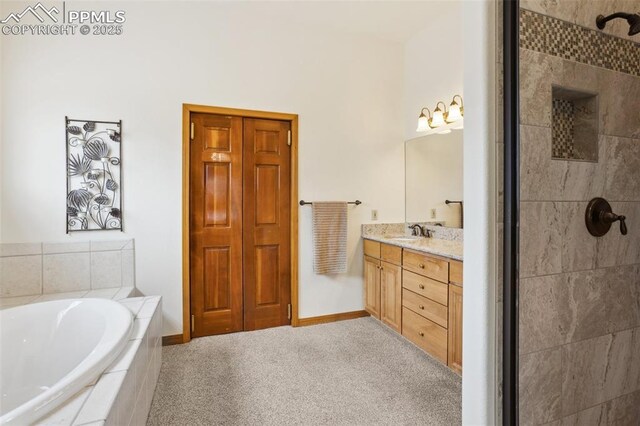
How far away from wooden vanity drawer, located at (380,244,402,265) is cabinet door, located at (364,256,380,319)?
14 centimetres

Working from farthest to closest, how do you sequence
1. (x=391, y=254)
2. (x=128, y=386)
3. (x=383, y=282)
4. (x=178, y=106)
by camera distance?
1. (x=383, y=282)
2. (x=391, y=254)
3. (x=178, y=106)
4. (x=128, y=386)

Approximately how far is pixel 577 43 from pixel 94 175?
9.73 ft

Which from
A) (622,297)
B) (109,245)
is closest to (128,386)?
(109,245)

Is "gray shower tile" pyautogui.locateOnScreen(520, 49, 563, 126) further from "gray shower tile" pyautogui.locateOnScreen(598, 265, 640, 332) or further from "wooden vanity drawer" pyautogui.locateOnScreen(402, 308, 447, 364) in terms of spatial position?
"wooden vanity drawer" pyautogui.locateOnScreen(402, 308, 447, 364)

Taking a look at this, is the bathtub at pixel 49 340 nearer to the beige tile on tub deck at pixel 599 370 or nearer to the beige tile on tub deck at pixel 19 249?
the beige tile on tub deck at pixel 19 249

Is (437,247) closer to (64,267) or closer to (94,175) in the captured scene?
(94,175)

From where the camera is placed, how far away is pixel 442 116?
9.05 feet

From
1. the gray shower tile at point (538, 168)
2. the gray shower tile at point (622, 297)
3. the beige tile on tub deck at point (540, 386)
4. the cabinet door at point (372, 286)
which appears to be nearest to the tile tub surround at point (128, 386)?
the beige tile on tub deck at point (540, 386)

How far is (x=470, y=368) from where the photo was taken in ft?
3.29

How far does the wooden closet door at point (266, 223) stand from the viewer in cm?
284

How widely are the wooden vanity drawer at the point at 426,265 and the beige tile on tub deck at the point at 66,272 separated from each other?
2525 mm

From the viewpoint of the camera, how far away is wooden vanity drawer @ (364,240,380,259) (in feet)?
9.64

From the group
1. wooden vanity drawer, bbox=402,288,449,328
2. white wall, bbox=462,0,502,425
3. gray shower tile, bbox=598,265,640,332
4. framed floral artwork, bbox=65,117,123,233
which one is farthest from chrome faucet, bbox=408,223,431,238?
framed floral artwork, bbox=65,117,123,233

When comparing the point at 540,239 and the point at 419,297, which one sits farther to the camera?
the point at 419,297
